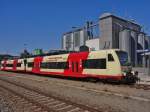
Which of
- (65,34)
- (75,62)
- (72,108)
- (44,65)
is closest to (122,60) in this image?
(75,62)

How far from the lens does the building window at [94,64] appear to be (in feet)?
78.2

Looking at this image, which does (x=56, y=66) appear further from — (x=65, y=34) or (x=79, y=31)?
(x=65, y=34)

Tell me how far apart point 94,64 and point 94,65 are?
0.09 m

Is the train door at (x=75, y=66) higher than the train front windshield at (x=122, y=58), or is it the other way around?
the train front windshield at (x=122, y=58)

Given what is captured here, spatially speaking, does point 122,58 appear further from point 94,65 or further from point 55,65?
point 55,65

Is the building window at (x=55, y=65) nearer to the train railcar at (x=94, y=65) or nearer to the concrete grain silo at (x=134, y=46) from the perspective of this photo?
the train railcar at (x=94, y=65)

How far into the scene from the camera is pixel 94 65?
82.4 feet

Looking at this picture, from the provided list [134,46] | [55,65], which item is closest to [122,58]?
→ [55,65]

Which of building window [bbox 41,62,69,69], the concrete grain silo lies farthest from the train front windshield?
the concrete grain silo

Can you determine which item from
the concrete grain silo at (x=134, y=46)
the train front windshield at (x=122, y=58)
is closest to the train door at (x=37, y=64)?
the train front windshield at (x=122, y=58)

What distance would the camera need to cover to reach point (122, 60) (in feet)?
74.6

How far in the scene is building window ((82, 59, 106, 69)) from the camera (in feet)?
78.2

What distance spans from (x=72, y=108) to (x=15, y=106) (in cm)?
261

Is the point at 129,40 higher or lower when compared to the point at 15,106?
higher
